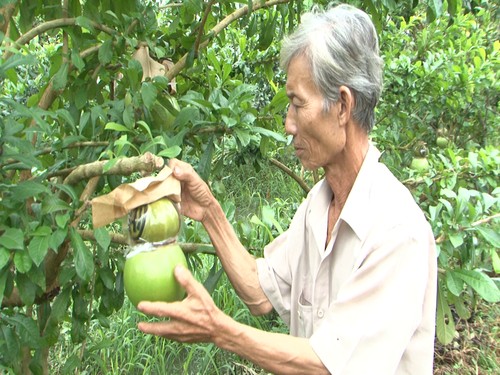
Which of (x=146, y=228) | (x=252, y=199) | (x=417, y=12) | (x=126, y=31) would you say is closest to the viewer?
(x=146, y=228)

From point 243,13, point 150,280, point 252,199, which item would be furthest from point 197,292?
point 252,199

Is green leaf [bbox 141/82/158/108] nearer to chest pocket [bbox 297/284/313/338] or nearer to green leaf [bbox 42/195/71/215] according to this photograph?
green leaf [bbox 42/195/71/215]

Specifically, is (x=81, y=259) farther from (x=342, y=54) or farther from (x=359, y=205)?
(x=342, y=54)

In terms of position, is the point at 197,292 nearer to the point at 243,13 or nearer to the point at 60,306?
the point at 60,306

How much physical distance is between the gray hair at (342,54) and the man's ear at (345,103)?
14mm

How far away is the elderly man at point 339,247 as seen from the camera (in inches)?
58.4

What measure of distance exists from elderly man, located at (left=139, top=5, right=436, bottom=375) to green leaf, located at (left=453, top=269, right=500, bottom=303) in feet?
0.95

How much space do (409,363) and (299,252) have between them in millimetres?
503

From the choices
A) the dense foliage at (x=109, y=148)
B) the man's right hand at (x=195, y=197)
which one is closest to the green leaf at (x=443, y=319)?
the dense foliage at (x=109, y=148)

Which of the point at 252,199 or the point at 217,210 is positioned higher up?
the point at 217,210

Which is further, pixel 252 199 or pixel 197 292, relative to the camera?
pixel 252 199

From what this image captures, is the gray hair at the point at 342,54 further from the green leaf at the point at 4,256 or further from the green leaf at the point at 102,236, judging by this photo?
the green leaf at the point at 4,256

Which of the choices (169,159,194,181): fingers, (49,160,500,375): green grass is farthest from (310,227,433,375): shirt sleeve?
(49,160,500,375): green grass

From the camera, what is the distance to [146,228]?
128 cm
